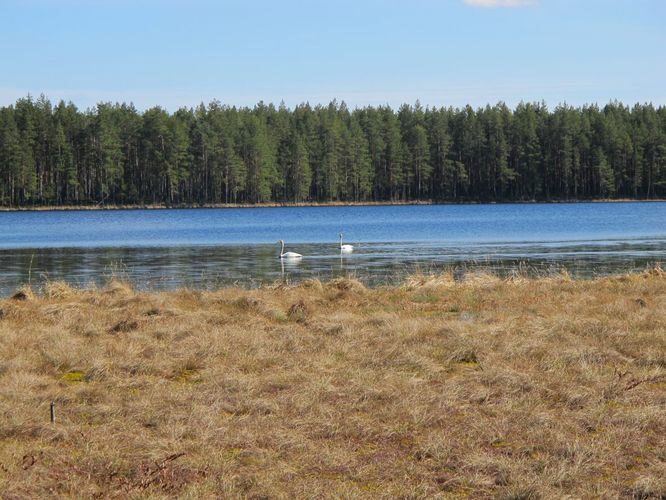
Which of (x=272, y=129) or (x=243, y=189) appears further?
(x=272, y=129)

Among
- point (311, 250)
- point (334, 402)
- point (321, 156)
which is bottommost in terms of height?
point (311, 250)

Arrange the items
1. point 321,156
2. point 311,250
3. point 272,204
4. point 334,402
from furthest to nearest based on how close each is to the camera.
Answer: point 321,156 → point 272,204 → point 311,250 → point 334,402

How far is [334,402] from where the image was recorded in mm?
9352

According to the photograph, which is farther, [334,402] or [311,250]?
[311,250]

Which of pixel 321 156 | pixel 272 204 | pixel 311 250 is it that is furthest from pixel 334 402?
pixel 321 156

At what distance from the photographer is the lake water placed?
97.8ft

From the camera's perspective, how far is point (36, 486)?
684 centimetres

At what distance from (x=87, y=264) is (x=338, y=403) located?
91.6 feet

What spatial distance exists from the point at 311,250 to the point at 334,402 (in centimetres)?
3376

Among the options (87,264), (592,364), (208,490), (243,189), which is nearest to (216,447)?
(208,490)

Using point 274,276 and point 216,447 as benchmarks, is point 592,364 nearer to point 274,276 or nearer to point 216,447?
point 216,447

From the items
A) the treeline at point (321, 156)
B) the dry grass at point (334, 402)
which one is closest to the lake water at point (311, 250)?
the dry grass at point (334, 402)

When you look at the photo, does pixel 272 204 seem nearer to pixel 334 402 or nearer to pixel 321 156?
pixel 321 156

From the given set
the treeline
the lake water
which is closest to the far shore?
the treeline
